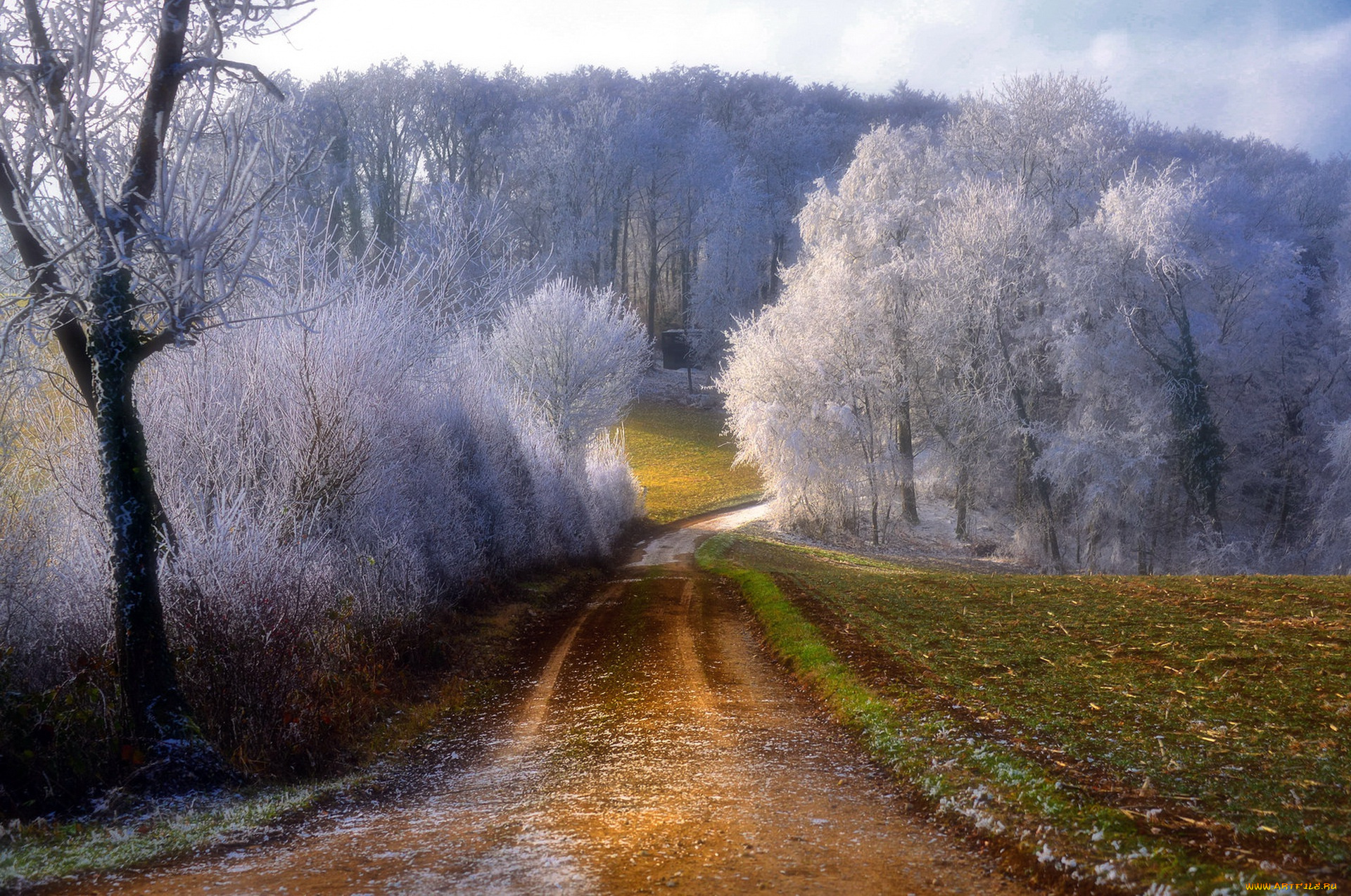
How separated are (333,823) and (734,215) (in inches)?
2230

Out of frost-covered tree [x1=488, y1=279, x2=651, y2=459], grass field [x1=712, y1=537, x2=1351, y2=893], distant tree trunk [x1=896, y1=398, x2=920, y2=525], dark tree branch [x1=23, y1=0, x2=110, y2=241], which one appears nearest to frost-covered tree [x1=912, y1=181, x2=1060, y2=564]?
distant tree trunk [x1=896, y1=398, x2=920, y2=525]

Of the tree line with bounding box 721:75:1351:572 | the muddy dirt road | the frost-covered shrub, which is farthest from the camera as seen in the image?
→ the tree line with bounding box 721:75:1351:572

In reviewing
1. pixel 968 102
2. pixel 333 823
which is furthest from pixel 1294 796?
pixel 968 102

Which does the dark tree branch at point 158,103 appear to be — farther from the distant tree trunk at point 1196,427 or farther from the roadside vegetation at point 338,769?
the distant tree trunk at point 1196,427

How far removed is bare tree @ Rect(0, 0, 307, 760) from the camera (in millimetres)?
6676

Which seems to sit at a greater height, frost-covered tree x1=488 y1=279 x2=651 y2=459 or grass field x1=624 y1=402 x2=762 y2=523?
frost-covered tree x1=488 y1=279 x2=651 y2=459

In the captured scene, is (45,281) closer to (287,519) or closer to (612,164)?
(287,519)

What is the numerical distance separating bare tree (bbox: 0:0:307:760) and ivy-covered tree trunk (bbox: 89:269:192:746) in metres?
A: 0.01

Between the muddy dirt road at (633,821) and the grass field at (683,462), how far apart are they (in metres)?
27.3

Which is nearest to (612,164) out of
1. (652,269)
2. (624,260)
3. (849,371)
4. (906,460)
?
(624,260)

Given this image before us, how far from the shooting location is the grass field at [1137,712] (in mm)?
4723

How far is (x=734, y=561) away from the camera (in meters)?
25.4

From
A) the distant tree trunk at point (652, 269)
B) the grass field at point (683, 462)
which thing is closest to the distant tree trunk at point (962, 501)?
the grass field at point (683, 462)

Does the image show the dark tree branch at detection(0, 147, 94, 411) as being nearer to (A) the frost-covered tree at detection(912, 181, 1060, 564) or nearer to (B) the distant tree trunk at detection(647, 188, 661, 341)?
(A) the frost-covered tree at detection(912, 181, 1060, 564)
